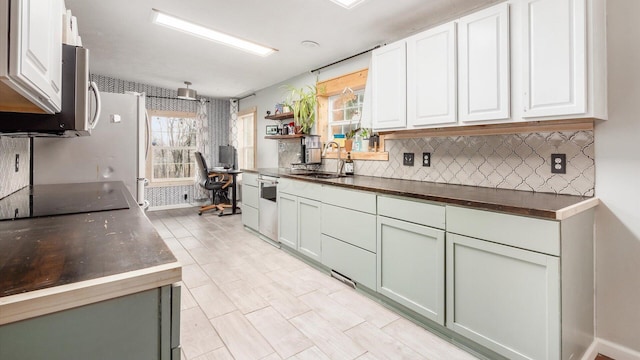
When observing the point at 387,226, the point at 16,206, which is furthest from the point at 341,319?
the point at 16,206

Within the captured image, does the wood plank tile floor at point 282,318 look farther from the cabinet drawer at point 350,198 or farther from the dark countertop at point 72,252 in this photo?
the dark countertop at point 72,252

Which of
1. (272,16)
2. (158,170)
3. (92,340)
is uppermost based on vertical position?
(272,16)

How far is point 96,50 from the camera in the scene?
12.2ft

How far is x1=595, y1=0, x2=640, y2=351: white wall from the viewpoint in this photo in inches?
67.2

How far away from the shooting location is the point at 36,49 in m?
0.78

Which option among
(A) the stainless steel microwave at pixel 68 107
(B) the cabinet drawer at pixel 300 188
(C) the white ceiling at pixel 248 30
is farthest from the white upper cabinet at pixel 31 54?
(B) the cabinet drawer at pixel 300 188

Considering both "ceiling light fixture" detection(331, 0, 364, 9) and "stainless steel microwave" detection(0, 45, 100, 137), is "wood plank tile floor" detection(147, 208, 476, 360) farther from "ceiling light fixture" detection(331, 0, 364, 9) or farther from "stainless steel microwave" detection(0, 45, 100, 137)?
"ceiling light fixture" detection(331, 0, 364, 9)

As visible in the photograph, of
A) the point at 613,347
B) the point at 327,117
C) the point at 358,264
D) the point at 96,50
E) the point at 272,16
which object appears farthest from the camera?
the point at 327,117

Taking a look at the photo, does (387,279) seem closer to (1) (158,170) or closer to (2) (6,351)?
(2) (6,351)

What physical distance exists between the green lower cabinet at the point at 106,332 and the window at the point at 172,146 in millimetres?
6036

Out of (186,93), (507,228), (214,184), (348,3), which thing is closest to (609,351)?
(507,228)

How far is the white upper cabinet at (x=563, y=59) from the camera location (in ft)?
5.30

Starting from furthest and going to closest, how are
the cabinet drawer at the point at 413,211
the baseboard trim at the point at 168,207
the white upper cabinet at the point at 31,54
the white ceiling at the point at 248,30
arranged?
1. the baseboard trim at the point at 168,207
2. the white ceiling at the point at 248,30
3. the cabinet drawer at the point at 413,211
4. the white upper cabinet at the point at 31,54

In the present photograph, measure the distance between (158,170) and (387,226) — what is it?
551 centimetres
